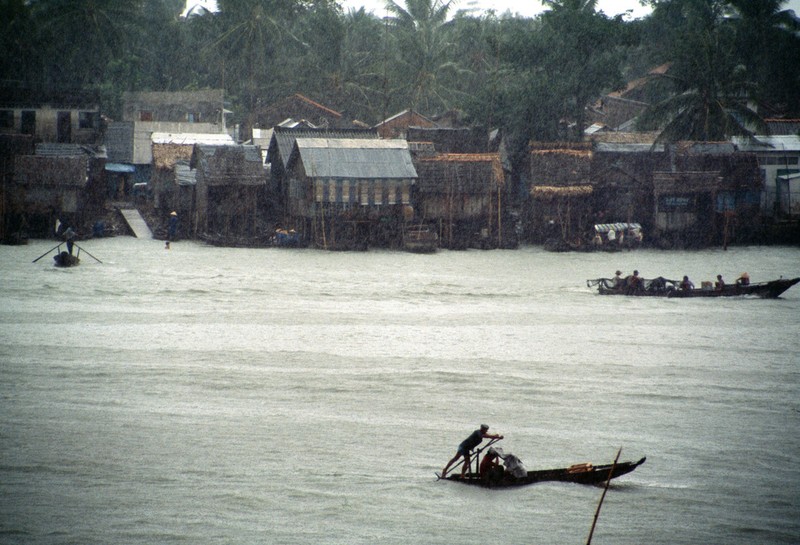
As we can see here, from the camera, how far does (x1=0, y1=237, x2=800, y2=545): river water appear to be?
1190 centimetres

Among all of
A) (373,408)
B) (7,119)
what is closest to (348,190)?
(7,119)

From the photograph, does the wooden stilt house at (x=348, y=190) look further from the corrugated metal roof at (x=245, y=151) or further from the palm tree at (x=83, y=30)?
the palm tree at (x=83, y=30)

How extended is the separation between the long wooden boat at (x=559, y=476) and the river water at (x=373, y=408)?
15 cm

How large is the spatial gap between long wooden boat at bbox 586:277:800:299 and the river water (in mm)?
282

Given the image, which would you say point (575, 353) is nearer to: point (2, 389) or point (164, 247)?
point (2, 389)

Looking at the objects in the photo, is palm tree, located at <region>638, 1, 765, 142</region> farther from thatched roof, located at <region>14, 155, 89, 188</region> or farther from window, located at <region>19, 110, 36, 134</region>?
window, located at <region>19, 110, 36, 134</region>

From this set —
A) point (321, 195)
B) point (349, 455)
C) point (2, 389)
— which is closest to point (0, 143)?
point (321, 195)

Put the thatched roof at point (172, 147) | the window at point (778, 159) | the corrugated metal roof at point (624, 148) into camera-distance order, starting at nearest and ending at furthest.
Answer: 1. the corrugated metal roof at point (624, 148)
2. the window at point (778, 159)
3. the thatched roof at point (172, 147)

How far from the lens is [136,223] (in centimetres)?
3888

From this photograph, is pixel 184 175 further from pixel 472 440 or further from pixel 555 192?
pixel 472 440

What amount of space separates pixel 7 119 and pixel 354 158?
51.8ft

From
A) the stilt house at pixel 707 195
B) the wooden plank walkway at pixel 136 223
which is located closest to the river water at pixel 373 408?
the wooden plank walkway at pixel 136 223

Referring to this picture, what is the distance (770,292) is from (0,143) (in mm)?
26808

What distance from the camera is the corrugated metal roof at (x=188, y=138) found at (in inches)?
1688
